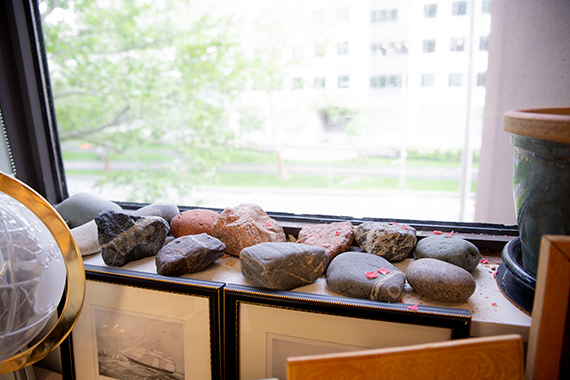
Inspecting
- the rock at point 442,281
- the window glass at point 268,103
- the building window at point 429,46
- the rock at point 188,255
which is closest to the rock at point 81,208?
the window glass at point 268,103

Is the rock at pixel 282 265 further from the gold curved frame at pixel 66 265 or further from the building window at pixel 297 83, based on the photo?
the building window at pixel 297 83

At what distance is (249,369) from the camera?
35.4 inches

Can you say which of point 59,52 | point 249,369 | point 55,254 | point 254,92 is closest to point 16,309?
point 55,254

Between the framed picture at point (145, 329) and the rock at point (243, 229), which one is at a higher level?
the rock at point (243, 229)

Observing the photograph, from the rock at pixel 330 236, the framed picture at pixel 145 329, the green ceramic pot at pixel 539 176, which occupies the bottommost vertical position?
the framed picture at pixel 145 329

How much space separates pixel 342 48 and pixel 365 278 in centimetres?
72

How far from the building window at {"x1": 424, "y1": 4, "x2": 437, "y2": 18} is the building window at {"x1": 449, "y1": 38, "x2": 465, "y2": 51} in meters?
0.09

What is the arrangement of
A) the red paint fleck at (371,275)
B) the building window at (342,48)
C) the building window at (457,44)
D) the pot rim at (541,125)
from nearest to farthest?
the pot rim at (541,125)
the red paint fleck at (371,275)
the building window at (457,44)
the building window at (342,48)

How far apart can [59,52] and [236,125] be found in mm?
894

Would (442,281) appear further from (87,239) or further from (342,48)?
(87,239)

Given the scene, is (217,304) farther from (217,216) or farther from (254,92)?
(254,92)

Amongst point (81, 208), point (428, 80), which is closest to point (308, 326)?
point (428, 80)

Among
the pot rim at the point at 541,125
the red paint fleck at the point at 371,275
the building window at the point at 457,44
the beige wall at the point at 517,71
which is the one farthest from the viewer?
the building window at the point at 457,44

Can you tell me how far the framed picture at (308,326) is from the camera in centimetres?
77
